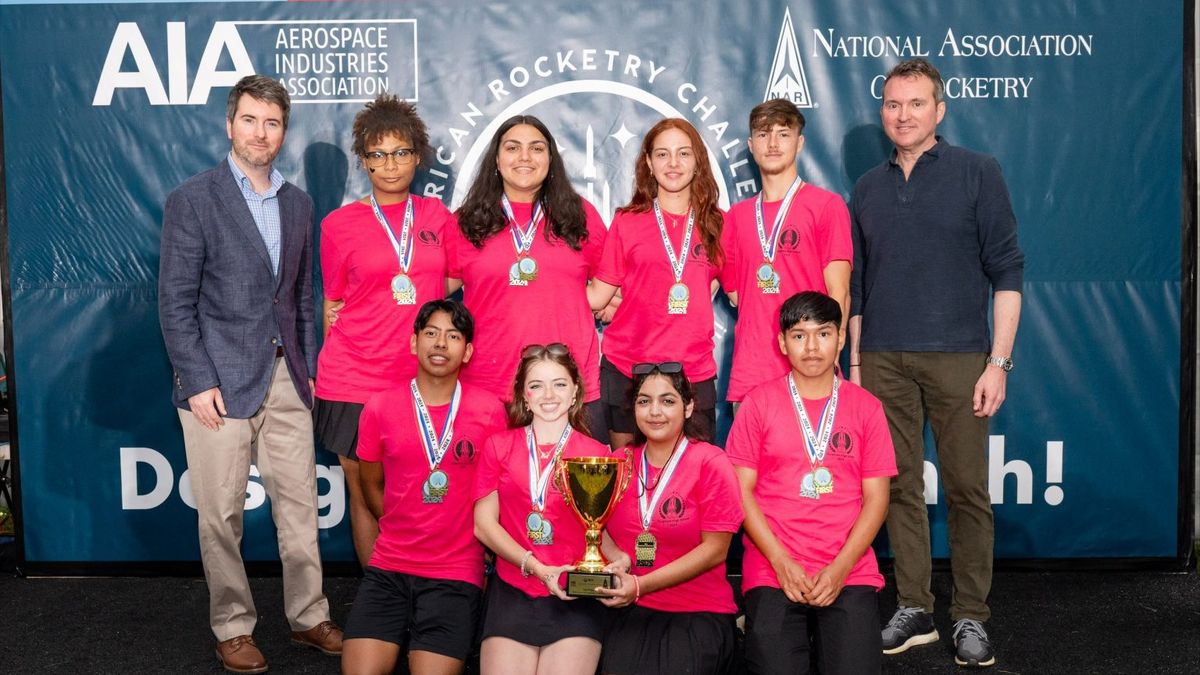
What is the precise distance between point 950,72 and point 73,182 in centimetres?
348

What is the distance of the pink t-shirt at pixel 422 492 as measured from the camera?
3.12m

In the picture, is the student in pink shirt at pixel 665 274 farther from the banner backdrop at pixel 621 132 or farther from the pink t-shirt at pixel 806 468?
the banner backdrop at pixel 621 132

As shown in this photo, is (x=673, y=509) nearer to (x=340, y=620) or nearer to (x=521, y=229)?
(x=521, y=229)

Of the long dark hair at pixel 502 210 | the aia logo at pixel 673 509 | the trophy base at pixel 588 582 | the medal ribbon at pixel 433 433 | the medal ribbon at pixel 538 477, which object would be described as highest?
the long dark hair at pixel 502 210

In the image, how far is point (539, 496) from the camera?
116 inches

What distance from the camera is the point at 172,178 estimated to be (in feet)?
14.1

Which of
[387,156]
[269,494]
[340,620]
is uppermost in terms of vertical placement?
[387,156]

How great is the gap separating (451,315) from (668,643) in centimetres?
109

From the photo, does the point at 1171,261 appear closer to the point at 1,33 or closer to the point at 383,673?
the point at 383,673

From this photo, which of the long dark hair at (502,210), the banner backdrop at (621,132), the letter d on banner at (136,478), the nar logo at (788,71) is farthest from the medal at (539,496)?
the letter d on banner at (136,478)

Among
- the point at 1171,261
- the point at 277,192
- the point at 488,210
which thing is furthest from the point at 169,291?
the point at 1171,261

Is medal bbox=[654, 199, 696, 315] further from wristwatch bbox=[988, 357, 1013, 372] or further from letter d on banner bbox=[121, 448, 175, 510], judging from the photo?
letter d on banner bbox=[121, 448, 175, 510]

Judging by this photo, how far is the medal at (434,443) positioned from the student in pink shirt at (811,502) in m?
0.81

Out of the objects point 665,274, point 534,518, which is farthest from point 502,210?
point 534,518
